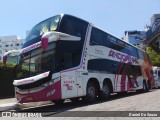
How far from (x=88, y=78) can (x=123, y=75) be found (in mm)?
5391

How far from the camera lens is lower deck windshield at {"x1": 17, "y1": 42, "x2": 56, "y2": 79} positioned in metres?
12.4

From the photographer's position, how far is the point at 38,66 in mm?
12609

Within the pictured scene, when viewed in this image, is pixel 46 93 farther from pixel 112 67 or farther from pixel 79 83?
pixel 112 67

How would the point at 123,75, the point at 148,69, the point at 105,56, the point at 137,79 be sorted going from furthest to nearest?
1. the point at 148,69
2. the point at 137,79
3. the point at 123,75
4. the point at 105,56

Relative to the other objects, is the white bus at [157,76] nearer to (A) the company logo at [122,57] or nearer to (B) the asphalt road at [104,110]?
(A) the company logo at [122,57]

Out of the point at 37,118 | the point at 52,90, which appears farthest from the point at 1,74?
the point at 37,118

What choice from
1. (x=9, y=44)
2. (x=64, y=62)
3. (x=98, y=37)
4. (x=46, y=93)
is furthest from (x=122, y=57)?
(x=9, y=44)

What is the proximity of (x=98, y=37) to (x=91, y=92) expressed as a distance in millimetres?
3188

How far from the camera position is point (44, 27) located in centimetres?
1371

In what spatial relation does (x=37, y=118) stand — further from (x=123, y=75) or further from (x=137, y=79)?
(x=137, y=79)

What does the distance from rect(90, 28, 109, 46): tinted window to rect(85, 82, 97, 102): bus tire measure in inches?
83.5

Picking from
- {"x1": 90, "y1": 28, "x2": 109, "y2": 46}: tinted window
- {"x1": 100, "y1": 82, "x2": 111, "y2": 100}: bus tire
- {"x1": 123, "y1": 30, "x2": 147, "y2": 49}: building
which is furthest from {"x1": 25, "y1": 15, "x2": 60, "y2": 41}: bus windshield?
{"x1": 123, "y1": 30, "x2": 147, "y2": 49}: building

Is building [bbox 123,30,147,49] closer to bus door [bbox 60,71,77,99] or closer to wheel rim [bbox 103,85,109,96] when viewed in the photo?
wheel rim [bbox 103,85,109,96]

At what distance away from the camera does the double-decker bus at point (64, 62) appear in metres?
12.2
